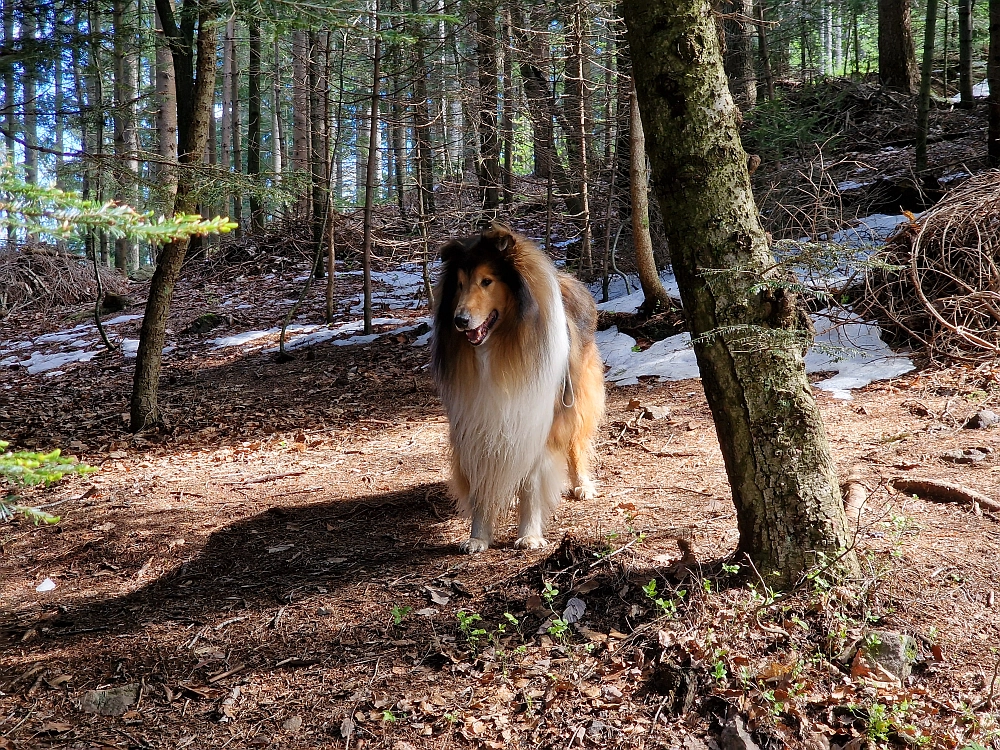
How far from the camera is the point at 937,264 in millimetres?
6051

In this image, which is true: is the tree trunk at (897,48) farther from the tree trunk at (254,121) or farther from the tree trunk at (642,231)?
the tree trunk at (254,121)

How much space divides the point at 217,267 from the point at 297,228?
1849 millimetres

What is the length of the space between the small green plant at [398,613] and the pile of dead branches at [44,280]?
13.4m

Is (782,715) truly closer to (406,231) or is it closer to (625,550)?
(625,550)

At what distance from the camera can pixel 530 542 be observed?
409 centimetres

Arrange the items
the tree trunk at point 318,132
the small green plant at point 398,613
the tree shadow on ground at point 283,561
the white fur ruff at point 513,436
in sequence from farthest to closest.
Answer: the tree trunk at point 318,132
the white fur ruff at point 513,436
the tree shadow on ground at point 283,561
the small green plant at point 398,613

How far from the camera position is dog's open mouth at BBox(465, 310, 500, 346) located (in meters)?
3.74

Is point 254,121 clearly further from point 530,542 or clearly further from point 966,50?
point 530,542

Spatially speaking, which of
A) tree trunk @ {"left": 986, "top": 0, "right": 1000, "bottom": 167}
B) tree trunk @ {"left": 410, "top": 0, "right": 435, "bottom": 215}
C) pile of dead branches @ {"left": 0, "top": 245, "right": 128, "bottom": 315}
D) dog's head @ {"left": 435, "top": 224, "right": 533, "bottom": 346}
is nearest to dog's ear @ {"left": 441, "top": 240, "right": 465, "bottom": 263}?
dog's head @ {"left": 435, "top": 224, "right": 533, "bottom": 346}

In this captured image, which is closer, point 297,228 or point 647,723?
point 647,723

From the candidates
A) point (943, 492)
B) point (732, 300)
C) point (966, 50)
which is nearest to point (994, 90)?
point (966, 50)

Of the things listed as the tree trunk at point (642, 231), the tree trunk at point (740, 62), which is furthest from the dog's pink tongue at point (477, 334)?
the tree trunk at point (740, 62)

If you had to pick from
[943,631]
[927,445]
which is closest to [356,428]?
[927,445]

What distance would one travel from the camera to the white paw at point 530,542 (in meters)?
4.07
